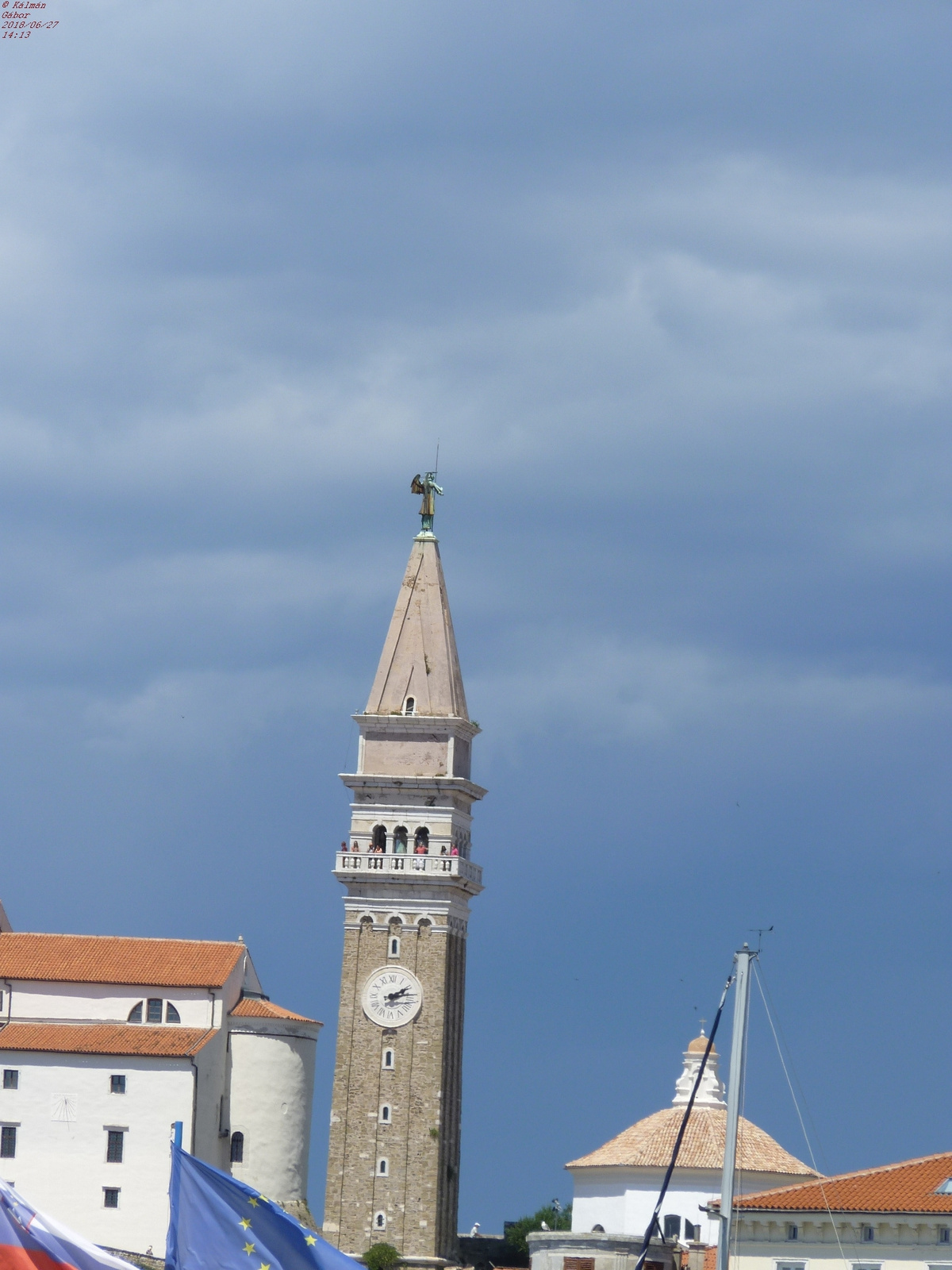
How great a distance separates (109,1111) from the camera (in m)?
75.8

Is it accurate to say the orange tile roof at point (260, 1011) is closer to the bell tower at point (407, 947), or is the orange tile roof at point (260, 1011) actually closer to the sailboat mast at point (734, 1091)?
the bell tower at point (407, 947)

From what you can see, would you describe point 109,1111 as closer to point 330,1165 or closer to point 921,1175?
point 330,1165

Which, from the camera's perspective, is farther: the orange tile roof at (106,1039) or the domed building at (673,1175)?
the orange tile roof at (106,1039)

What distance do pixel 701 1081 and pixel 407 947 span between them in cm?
1088

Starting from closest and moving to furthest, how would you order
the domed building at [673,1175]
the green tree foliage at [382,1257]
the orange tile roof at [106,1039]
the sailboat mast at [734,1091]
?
the sailboat mast at [734,1091] < the domed building at [673,1175] < the green tree foliage at [382,1257] < the orange tile roof at [106,1039]

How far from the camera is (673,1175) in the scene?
74.9 metres

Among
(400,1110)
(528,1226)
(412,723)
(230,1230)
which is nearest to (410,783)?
(412,723)

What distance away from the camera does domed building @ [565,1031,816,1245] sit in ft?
243

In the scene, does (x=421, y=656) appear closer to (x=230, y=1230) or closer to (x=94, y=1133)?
(x=94, y=1133)

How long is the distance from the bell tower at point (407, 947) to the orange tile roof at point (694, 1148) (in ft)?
18.0

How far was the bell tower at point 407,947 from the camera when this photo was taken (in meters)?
78.5

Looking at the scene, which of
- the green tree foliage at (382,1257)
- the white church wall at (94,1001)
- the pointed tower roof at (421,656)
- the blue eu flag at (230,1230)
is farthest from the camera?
the pointed tower roof at (421,656)

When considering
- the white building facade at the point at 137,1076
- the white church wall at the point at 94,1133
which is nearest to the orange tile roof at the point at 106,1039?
the white building facade at the point at 137,1076

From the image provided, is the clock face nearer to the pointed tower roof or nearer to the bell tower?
the bell tower
